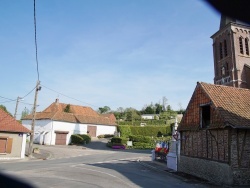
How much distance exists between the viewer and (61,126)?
4488 centimetres

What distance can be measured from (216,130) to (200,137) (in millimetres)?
1845

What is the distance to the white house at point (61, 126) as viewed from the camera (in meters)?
43.3

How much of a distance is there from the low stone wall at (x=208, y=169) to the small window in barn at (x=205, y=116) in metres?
2.33

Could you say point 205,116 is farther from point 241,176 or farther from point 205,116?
point 241,176

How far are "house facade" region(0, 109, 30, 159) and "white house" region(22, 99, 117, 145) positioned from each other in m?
16.4

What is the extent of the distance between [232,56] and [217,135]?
29270 mm

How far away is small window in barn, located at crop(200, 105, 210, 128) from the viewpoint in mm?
17141

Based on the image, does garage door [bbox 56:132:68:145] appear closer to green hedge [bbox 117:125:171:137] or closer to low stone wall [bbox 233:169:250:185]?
green hedge [bbox 117:125:171:137]

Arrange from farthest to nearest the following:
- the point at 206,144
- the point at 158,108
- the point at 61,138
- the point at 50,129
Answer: the point at 158,108 → the point at 61,138 → the point at 50,129 → the point at 206,144

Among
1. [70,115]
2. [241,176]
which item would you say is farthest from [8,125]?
[70,115]

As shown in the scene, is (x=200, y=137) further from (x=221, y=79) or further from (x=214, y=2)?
(x=221, y=79)

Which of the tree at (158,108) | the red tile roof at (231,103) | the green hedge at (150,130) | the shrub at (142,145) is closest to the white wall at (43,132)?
the shrub at (142,145)

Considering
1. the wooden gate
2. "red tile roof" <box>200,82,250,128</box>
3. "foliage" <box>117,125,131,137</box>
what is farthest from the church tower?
the wooden gate

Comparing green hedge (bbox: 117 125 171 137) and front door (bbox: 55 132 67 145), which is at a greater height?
green hedge (bbox: 117 125 171 137)
